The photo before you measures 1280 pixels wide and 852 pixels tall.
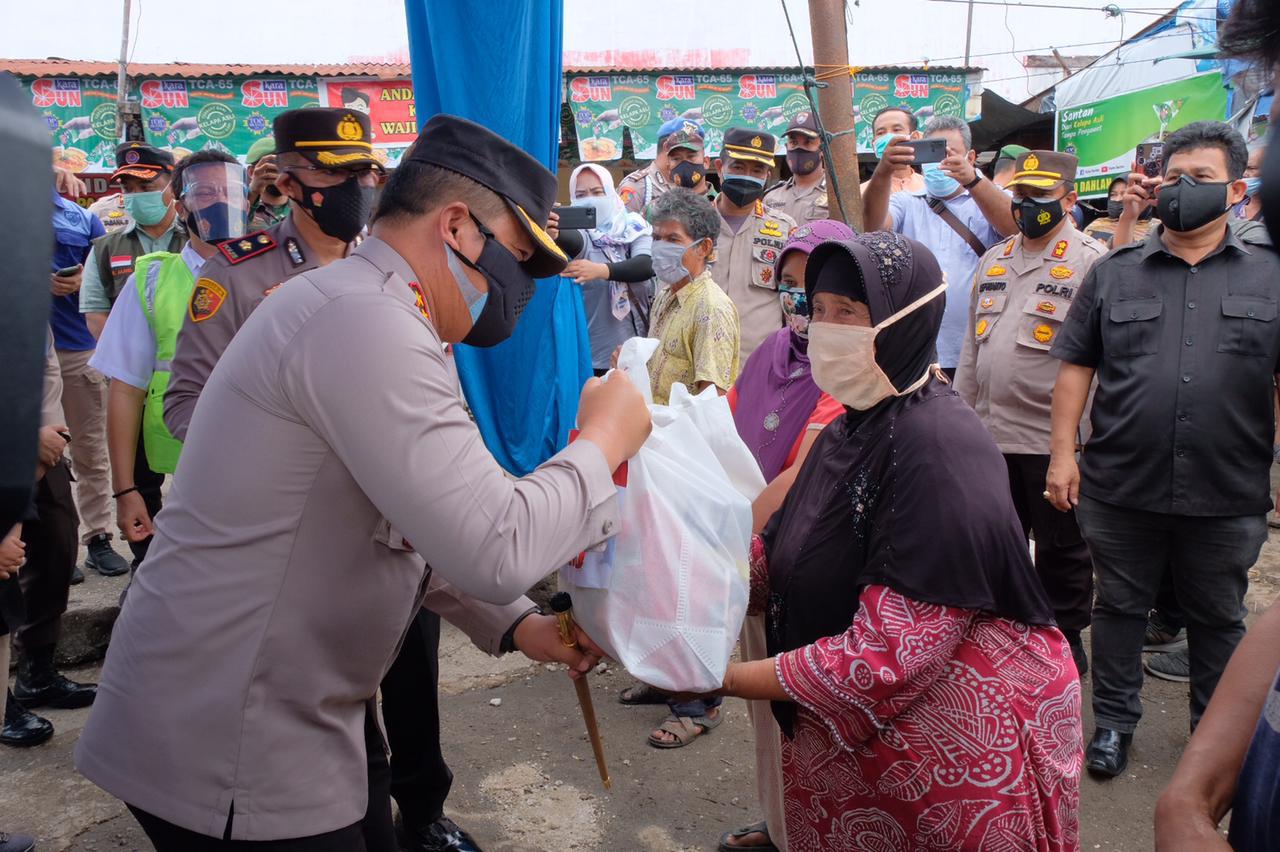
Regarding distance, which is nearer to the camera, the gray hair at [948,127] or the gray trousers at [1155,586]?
the gray trousers at [1155,586]

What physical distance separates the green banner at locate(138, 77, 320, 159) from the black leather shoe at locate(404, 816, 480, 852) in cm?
1293

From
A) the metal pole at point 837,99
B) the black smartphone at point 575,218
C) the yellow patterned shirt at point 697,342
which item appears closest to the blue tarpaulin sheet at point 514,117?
the black smartphone at point 575,218

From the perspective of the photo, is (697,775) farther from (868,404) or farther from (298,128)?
(298,128)

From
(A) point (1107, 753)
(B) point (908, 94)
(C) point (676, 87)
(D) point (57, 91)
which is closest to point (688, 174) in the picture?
(A) point (1107, 753)

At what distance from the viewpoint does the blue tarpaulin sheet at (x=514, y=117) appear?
143 inches

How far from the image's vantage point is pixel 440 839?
9.76 ft

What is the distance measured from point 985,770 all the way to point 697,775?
1865mm

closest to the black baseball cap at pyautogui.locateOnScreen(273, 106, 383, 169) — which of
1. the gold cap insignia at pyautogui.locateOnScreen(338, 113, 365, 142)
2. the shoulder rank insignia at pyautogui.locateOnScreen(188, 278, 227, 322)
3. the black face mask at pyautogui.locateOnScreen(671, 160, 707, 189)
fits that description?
the gold cap insignia at pyautogui.locateOnScreen(338, 113, 365, 142)

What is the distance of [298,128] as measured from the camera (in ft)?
9.46

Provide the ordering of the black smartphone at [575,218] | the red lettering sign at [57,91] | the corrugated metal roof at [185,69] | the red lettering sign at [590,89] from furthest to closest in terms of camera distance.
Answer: the red lettering sign at [590,89], the corrugated metal roof at [185,69], the red lettering sign at [57,91], the black smartphone at [575,218]

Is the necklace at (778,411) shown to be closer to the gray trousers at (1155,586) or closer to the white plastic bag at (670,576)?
the white plastic bag at (670,576)

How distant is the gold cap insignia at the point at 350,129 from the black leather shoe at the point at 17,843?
242 centimetres

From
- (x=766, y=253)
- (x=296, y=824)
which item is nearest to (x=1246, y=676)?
(x=296, y=824)

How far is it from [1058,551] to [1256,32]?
133 inches
